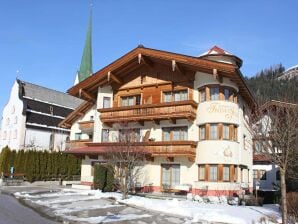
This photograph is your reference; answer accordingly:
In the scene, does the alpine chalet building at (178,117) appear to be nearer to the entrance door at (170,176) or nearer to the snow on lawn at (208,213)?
the entrance door at (170,176)

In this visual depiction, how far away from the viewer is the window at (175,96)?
1214 inches

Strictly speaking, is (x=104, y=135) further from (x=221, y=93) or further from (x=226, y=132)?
(x=221, y=93)

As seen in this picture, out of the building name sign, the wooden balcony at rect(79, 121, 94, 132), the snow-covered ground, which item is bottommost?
the snow-covered ground

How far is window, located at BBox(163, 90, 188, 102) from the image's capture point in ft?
101

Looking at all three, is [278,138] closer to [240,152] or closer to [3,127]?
[240,152]

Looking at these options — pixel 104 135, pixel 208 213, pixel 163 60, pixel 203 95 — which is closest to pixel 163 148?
pixel 203 95

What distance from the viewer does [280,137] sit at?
1533 centimetres

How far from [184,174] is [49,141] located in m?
32.0

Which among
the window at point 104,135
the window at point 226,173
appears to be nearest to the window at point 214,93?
the window at point 226,173

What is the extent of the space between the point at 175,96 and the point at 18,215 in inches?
669

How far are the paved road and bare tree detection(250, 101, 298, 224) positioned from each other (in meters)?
9.43

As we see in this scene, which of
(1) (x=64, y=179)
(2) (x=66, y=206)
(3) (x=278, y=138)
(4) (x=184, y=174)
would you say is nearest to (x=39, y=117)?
(1) (x=64, y=179)

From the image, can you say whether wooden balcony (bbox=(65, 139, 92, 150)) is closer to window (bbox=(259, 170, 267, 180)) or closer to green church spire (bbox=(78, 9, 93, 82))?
window (bbox=(259, 170, 267, 180))

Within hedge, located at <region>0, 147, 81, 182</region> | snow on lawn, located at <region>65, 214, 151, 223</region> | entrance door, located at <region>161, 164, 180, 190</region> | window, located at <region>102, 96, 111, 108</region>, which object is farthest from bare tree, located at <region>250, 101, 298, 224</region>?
hedge, located at <region>0, 147, 81, 182</region>
